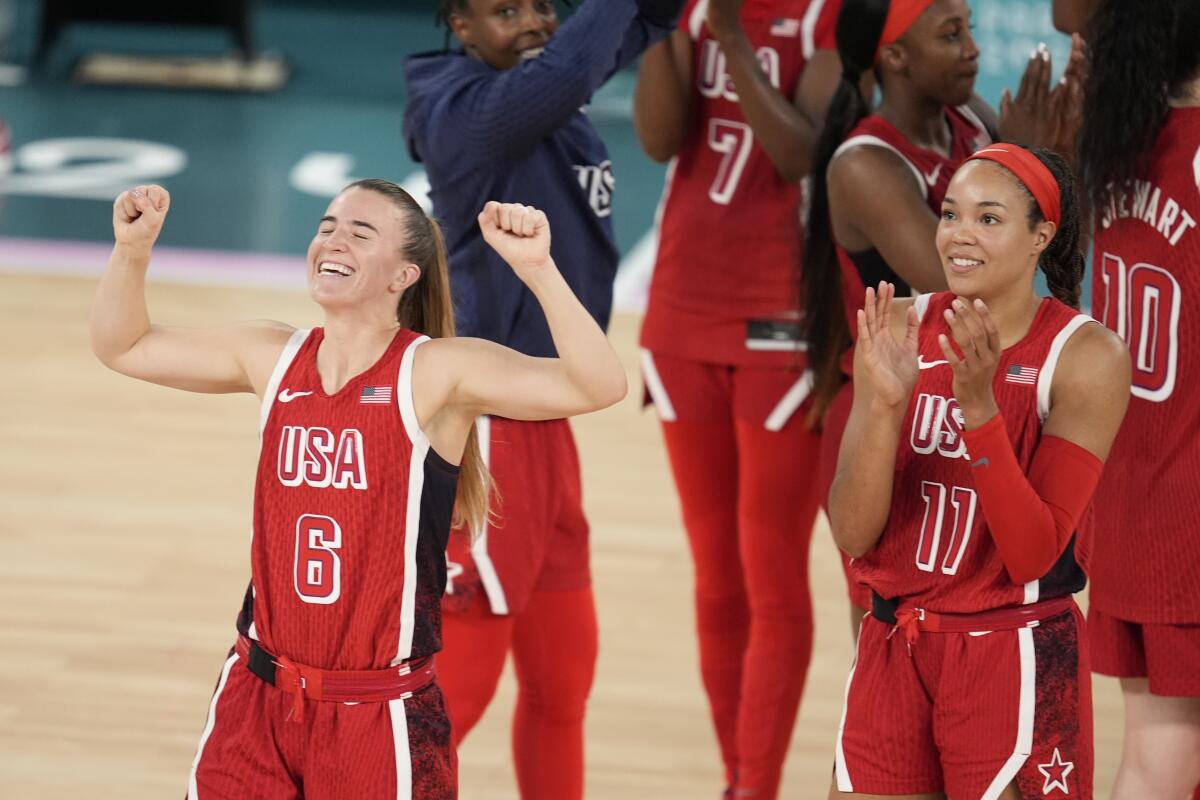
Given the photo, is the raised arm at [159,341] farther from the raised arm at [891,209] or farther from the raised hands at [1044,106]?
the raised hands at [1044,106]

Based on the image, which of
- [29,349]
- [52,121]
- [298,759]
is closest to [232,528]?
[29,349]

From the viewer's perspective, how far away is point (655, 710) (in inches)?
171

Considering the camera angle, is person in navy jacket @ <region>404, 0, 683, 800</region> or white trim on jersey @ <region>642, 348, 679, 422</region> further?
white trim on jersey @ <region>642, 348, 679, 422</region>

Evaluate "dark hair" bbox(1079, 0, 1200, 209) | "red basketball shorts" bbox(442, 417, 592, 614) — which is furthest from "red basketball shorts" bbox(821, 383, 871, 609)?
"dark hair" bbox(1079, 0, 1200, 209)

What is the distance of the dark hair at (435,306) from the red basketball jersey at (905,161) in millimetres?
698

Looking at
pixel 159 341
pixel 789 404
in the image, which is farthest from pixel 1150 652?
pixel 159 341

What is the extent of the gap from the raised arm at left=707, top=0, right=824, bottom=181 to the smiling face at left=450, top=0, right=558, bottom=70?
364mm

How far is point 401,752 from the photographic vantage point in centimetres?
251

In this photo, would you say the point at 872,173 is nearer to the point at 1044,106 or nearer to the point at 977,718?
the point at 1044,106

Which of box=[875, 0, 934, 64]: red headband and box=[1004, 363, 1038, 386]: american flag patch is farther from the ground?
box=[875, 0, 934, 64]: red headband

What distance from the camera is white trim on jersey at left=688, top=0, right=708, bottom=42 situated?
11.9ft

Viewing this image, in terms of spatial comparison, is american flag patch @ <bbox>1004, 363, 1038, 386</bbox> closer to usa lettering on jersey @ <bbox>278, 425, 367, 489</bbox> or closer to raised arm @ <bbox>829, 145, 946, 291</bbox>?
raised arm @ <bbox>829, 145, 946, 291</bbox>

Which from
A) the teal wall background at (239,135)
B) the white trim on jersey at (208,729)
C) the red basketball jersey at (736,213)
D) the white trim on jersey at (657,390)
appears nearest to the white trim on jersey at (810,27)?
the red basketball jersey at (736,213)

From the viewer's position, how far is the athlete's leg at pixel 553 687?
3.34 m
